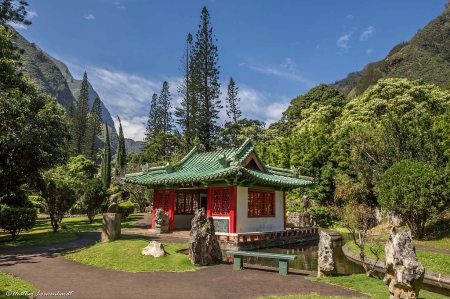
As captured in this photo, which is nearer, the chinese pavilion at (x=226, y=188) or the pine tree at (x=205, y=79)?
the chinese pavilion at (x=226, y=188)

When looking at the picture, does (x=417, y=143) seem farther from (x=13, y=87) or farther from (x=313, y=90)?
(x=313, y=90)

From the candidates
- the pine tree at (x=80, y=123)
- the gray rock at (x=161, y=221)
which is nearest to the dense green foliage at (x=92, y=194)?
the gray rock at (x=161, y=221)

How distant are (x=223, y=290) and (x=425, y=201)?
38.6 ft

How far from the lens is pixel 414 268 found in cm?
511

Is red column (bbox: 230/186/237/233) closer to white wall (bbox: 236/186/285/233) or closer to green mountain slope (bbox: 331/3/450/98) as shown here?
white wall (bbox: 236/186/285/233)

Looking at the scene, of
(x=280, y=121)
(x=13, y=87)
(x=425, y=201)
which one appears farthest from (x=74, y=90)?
(x=425, y=201)

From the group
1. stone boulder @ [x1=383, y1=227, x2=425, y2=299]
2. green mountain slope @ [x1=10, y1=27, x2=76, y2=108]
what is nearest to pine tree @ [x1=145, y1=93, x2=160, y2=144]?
stone boulder @ [x1=383, y1=227, x2=425, y2=299]

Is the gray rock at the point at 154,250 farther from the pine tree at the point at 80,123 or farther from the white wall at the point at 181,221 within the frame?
the pine tree at the point at 80,123

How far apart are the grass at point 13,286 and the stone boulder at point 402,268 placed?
274 inches

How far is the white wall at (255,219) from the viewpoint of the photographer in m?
12.8

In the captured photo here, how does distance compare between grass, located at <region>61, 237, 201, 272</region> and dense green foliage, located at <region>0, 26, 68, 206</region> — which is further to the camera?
dense green foliage, located at <region>0, 26, 68, 206</region>

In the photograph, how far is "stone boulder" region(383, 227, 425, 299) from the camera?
16.7ft

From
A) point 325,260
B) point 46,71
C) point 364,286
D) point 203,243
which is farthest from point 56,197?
point 46,71

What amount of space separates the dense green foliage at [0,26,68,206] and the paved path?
15.9 ft
